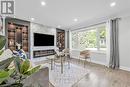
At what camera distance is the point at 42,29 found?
22.2ft

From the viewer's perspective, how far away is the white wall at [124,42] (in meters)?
4.30

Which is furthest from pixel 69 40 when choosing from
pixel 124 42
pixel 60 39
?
pixel 124 42

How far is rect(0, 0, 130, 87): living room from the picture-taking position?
9.48 ft

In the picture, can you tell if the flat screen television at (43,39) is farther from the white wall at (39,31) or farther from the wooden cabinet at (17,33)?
the wooden cabinet at (17,33)

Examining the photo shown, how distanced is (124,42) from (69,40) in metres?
4.41

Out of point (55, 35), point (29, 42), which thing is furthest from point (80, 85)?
point (55, 35)

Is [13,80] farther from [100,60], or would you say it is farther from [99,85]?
[100,60]

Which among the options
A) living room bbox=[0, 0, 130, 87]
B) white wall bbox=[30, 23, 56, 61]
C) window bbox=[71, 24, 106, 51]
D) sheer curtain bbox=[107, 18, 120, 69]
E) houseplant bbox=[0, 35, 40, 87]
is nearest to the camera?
houseplant bbox=[0, 35, 40, 87]

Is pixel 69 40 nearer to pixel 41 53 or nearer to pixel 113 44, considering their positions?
pixel 41 53

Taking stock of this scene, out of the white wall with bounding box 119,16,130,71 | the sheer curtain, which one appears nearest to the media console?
the sheer curtain

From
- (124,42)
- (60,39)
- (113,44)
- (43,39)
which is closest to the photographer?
(124,42)

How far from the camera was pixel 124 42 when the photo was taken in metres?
4.44

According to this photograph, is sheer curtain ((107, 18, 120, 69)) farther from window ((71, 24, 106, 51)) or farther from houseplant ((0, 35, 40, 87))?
houseplant ((0, 35, 40, 87))

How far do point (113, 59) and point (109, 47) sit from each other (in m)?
0.57
